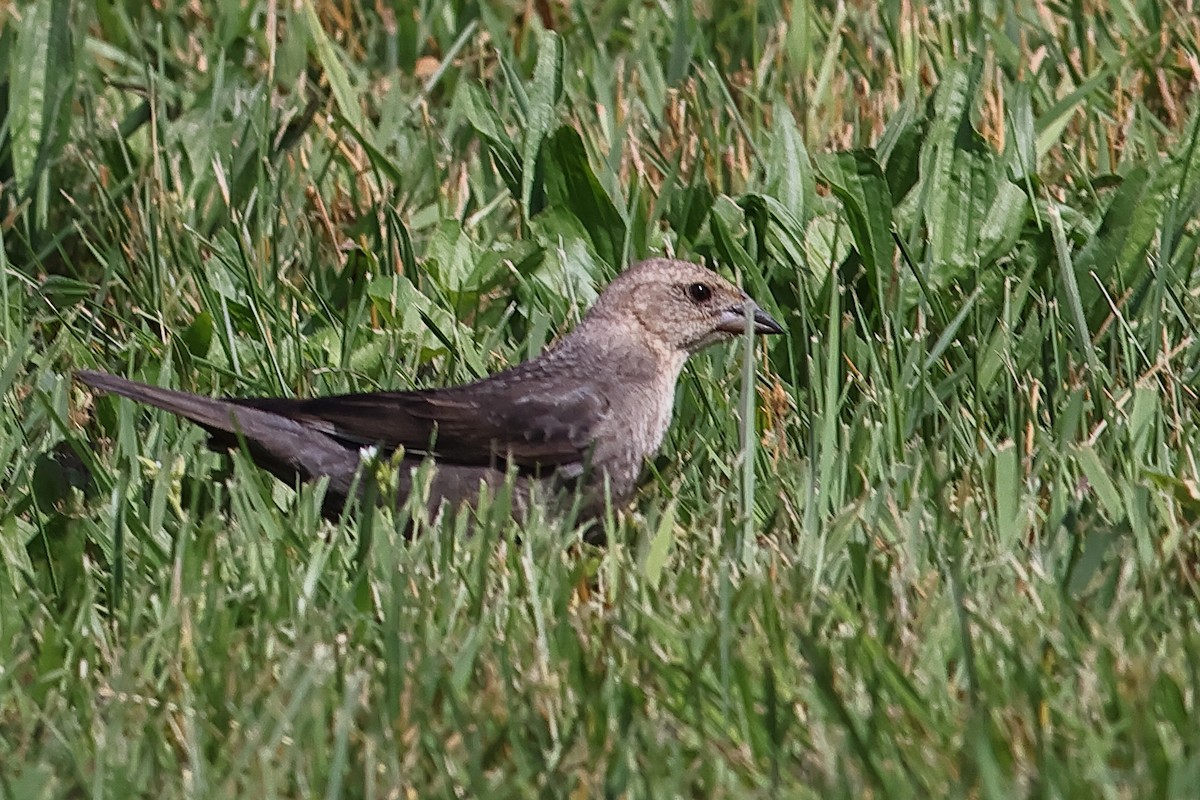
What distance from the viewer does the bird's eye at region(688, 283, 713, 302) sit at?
5.24 metres

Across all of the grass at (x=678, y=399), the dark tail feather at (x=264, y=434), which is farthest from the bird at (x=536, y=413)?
the grass at (x=678, y=399)

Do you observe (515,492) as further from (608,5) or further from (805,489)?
(608,5)

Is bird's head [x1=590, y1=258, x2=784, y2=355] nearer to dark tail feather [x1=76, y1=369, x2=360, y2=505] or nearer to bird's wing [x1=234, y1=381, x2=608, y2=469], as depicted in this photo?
bird's wing [x1=234, y1=381, x2=608, y2=469]

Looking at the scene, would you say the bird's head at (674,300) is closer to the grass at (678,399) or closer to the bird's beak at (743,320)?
the bird's beak at (743,320)

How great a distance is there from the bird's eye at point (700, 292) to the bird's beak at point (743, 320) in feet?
Result: 0.20

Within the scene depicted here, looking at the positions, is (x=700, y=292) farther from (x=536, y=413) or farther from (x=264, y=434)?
(x=264, y=434)

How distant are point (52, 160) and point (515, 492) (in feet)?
7.11

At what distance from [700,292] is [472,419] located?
30.7 inches

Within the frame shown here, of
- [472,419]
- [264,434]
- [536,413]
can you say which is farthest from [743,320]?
[264,434]

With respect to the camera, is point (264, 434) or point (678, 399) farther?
point (678, 399)

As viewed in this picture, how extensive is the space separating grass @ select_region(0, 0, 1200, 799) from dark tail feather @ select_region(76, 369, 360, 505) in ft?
0.34

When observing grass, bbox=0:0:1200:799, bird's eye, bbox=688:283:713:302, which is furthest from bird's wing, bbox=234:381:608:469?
bird's eye, bbox=688:283:713:302

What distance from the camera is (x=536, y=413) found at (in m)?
4.91

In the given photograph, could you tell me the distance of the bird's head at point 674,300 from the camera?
521cm
